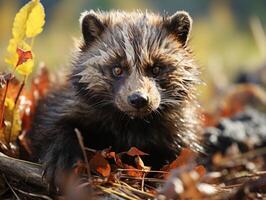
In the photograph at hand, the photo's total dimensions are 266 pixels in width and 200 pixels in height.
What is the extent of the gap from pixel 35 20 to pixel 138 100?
0.87 m

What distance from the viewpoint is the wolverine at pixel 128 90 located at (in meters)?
5.71

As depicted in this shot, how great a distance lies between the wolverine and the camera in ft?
18.7

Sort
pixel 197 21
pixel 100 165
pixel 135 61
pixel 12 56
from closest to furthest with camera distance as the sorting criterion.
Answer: pixel 100 165
pixel 12 56
pixel 135 61
pixel 197 21

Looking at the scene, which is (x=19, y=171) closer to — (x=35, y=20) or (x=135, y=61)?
(x=35, y=20)

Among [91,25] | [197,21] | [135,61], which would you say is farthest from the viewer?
[197,21]

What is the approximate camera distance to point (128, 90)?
18.2ft

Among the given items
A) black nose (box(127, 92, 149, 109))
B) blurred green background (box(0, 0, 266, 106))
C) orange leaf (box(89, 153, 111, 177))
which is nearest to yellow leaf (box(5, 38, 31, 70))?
black nose (box(127, 92, 149, 109))

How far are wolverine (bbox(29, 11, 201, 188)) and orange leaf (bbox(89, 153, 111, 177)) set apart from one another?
1.44 feet

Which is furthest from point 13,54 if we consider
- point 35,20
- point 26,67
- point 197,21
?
point 197,21

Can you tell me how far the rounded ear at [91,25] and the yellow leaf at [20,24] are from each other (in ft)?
2.46

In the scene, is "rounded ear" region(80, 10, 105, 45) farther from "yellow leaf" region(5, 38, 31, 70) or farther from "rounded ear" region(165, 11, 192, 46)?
"yellow leaf" region(5, 38, 31, 70)

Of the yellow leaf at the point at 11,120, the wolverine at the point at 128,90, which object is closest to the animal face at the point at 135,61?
the wolverine at the point at 128,90

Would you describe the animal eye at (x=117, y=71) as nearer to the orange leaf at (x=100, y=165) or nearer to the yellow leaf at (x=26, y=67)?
the yellow leaf at (x=26, y=67)

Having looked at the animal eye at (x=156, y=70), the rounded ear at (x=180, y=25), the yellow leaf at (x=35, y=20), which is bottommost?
the animal eye at (x=156, y=70)
